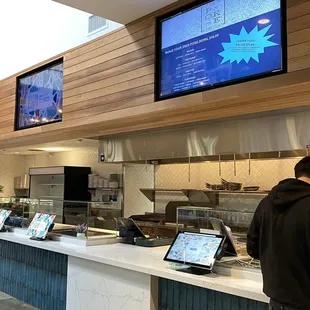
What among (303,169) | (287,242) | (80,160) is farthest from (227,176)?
(287,242)

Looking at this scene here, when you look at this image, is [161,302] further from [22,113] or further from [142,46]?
[22,113]

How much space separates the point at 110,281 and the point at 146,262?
383 millimetres

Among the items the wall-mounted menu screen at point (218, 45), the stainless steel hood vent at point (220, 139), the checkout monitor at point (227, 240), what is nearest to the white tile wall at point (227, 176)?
the stainless steel hood vent at point (220, 139)

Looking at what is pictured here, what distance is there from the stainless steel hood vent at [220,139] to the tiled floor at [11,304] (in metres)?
2.37

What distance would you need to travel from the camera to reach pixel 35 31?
6.82 meters

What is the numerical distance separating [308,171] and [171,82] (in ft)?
5.97

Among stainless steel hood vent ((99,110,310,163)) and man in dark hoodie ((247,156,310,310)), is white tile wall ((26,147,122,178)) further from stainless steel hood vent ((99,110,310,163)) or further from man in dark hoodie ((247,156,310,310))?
man in dark hoodie ((247,156,310,310))

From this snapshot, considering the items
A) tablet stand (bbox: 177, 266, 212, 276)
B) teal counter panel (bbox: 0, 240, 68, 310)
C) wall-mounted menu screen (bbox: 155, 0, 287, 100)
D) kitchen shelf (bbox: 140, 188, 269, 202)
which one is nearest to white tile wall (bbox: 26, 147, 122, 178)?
kitchen shelf (bbox: 140, 188, 269, 202)

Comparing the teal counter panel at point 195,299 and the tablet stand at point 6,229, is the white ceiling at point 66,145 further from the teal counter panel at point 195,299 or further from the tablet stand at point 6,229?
the teal counter panel at point 195,299

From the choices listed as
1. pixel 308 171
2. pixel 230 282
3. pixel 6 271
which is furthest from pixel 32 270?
pixel 308 171

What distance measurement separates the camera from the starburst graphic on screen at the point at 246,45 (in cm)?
292

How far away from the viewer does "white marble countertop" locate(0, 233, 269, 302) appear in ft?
7.35

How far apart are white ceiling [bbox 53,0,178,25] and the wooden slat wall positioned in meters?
0.07

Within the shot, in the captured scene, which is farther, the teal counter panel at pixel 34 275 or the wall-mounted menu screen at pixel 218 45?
the teal counter panel at pixel 34 275
